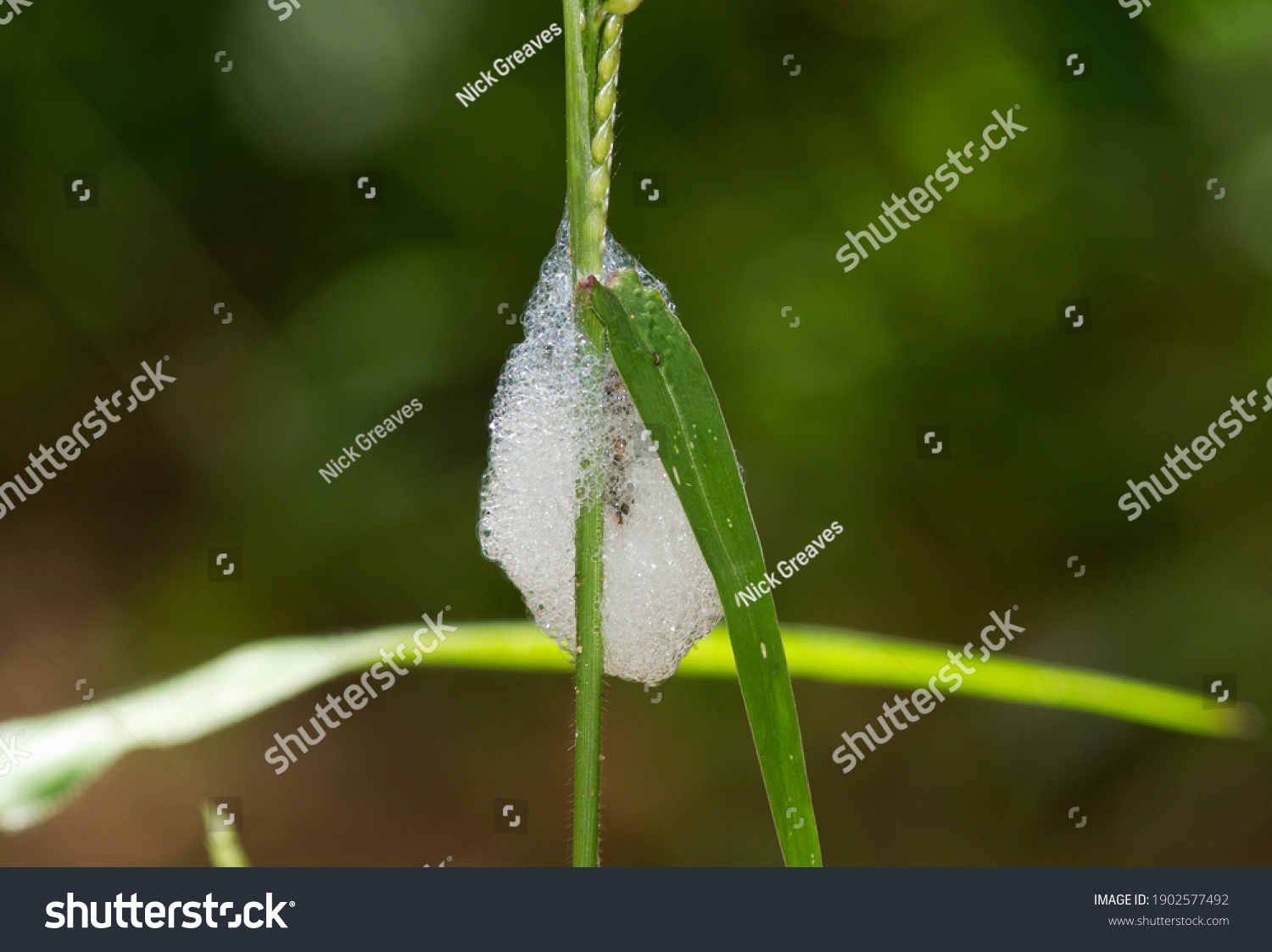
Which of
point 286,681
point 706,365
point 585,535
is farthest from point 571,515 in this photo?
point 706,365

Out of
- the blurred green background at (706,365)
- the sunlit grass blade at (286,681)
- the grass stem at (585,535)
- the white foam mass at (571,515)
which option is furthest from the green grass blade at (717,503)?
the blurred green background at (706,365)

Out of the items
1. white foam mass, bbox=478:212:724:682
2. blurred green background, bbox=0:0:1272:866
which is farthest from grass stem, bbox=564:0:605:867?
blurred green background, bbox=0:0:1272:866

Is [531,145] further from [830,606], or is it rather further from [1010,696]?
[1010,696]

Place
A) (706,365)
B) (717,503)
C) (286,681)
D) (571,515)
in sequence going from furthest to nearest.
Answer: (706,365) < (286,681) < (571,515) < (717,503)

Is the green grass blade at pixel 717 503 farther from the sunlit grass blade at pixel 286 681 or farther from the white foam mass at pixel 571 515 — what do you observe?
the sunlit grass blade at pixel 286 681

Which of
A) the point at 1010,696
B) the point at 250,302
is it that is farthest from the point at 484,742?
the point at 1010,696

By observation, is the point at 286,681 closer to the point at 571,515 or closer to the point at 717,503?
the point at 571,515
